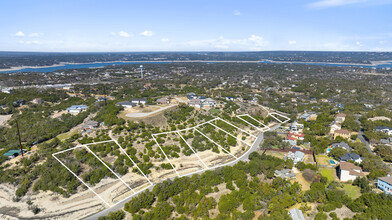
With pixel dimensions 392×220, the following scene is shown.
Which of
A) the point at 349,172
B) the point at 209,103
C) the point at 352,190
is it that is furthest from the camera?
the point at 209,103

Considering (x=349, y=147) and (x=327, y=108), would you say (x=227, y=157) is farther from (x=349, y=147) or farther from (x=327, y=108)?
(x=327, y=108)

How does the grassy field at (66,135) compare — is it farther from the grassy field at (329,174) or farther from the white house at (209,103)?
the grassy field at (329,174)

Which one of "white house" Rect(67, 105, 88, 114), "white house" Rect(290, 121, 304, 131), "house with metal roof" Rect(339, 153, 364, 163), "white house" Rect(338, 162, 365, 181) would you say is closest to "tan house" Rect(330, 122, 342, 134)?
"white house" Rect(290, 121, 304, 131)

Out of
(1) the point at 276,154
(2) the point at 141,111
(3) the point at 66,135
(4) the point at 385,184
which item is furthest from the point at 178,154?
(4) the point at 385,184

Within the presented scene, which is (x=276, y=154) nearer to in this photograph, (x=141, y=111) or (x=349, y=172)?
(x=349, y=172)

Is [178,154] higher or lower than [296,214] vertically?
lower

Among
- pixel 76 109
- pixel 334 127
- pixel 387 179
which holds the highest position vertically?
pixel 76 109

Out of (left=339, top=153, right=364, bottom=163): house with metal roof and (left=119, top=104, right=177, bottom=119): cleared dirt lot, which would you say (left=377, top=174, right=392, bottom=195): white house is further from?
(left=119, top=104, right=177, bottom=119): cleared dirt lot

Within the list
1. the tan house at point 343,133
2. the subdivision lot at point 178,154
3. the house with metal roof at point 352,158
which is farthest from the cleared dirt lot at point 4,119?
the tan house at point 343,133
